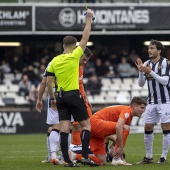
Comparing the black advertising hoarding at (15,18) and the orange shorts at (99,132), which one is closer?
the orange shorts at (99,132)

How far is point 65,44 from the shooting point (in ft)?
35.3

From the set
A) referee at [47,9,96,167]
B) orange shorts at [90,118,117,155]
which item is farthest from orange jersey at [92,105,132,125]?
referee at [47,9,96,167]

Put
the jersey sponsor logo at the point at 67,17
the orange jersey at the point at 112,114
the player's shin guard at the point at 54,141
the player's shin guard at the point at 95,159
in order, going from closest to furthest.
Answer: the player's shin guard at the point at 95,159 < the orange jersey at the point at 112,114 < the player's shin guard at the point at 54,141 < the jersey sponsor logo at the point at 67,17

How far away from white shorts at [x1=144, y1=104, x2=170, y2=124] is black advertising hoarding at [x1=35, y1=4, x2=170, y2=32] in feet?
51.0

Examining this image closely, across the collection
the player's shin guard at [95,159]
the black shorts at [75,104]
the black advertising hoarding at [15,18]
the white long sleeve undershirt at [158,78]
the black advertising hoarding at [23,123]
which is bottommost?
the black advertising hoarding at [23,123]

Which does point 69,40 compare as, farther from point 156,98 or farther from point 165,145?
point 165,145

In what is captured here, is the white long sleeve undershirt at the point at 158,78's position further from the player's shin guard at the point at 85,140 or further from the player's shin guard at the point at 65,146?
the player's shin guard at the point at 65,146

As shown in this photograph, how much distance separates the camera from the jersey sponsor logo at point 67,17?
27.2 meters

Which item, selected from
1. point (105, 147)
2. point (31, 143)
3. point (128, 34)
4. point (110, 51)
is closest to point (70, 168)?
point (105, 147)

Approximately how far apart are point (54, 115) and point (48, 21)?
51.1ft

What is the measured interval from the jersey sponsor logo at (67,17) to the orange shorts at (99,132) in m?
15.9

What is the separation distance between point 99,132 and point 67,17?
53.5 ft

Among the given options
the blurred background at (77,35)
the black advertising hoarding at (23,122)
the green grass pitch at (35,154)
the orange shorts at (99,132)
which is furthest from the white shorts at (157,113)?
the blurred background at (77,35)

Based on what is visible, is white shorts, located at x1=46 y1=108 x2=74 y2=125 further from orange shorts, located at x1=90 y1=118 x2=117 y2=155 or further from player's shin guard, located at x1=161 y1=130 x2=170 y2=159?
player's shin guard, located at x1=161 y1=130 x2=170 y2=159
